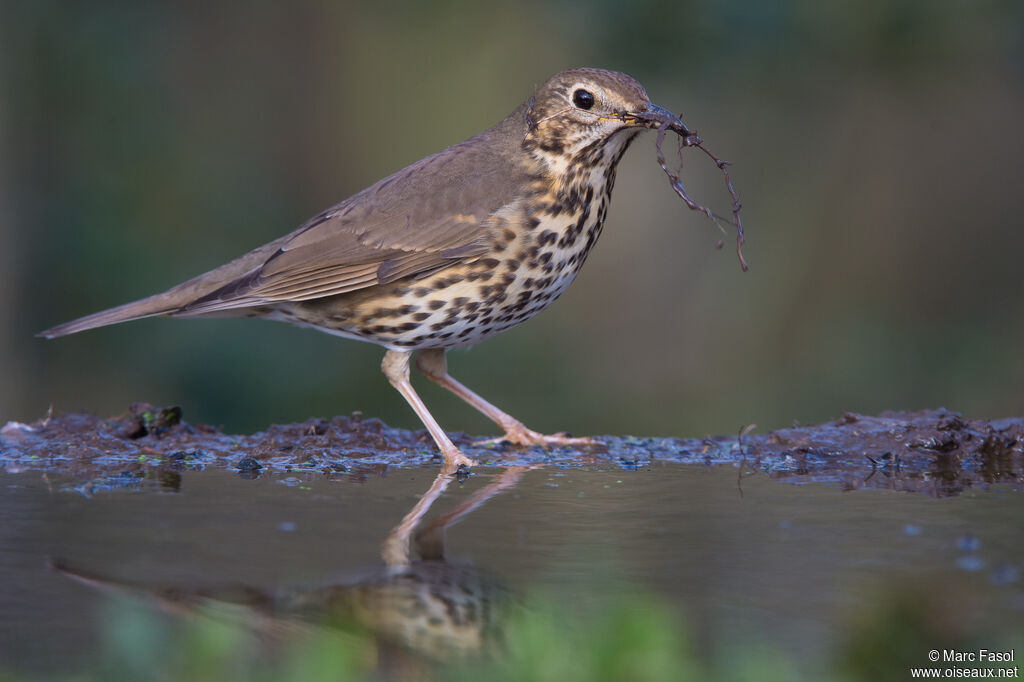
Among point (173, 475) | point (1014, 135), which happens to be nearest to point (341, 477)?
point (173, 475)

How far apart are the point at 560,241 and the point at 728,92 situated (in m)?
5.52

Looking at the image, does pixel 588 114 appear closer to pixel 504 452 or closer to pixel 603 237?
pixel 504 452

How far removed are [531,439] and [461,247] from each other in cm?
85

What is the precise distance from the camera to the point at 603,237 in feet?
38.7

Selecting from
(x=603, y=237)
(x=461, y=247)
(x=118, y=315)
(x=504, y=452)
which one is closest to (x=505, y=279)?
(x=461, y=247)

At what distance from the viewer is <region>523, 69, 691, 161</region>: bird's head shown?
15.6 feet

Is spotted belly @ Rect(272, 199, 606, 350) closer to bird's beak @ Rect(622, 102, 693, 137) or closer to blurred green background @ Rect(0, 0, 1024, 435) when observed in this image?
bird's beak @ Rect(622, 102, 693, 137)

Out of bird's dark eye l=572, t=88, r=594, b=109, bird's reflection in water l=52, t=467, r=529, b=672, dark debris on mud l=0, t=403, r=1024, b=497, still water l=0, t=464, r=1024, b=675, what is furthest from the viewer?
bird's dark eye l=572, t=88, r=594, b=109

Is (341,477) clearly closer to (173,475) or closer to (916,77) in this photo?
(173,475)

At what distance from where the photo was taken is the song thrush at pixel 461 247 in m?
4.78

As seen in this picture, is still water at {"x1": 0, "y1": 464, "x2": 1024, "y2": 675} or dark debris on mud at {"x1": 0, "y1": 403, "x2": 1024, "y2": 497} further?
dark debris on mud at {"x1": 0, "y1": 403, "x2": 1024, "y2": 497}

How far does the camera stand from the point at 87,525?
2916 mm

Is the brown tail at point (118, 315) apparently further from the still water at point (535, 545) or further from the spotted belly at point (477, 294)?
the still water at point (535, 545)

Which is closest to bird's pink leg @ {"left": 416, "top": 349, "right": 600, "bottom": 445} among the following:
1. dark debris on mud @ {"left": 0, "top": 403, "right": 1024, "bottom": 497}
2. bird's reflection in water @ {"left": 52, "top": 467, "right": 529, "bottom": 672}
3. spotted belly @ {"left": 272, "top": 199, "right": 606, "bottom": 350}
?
dark debris on mud @ {"left": 0, "top": 403, "right": 1024, "bottom": 497}
